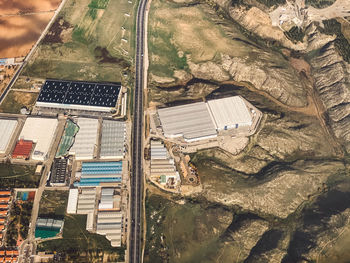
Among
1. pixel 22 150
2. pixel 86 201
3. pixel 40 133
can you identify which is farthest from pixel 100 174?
pixel 22 150

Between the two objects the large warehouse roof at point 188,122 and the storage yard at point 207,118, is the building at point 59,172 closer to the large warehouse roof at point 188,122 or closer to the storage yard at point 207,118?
the storage yard at point 207,118

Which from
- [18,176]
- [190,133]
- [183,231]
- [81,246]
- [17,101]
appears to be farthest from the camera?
[17,101]

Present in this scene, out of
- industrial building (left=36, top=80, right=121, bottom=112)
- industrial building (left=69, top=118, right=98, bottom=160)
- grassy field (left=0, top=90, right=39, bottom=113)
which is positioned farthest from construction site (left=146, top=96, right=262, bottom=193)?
grassy field (left=0, top=90, right=39, bottom=113)

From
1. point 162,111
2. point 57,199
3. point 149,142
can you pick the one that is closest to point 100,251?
point 57,199

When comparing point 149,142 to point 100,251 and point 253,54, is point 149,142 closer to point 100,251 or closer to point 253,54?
point 100,251

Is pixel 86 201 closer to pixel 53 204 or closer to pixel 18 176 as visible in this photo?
pixel 53 204

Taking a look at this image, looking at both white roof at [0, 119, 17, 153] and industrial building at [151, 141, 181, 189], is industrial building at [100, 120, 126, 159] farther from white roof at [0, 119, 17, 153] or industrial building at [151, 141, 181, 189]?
white roof at [0, 119, 17, 153]
